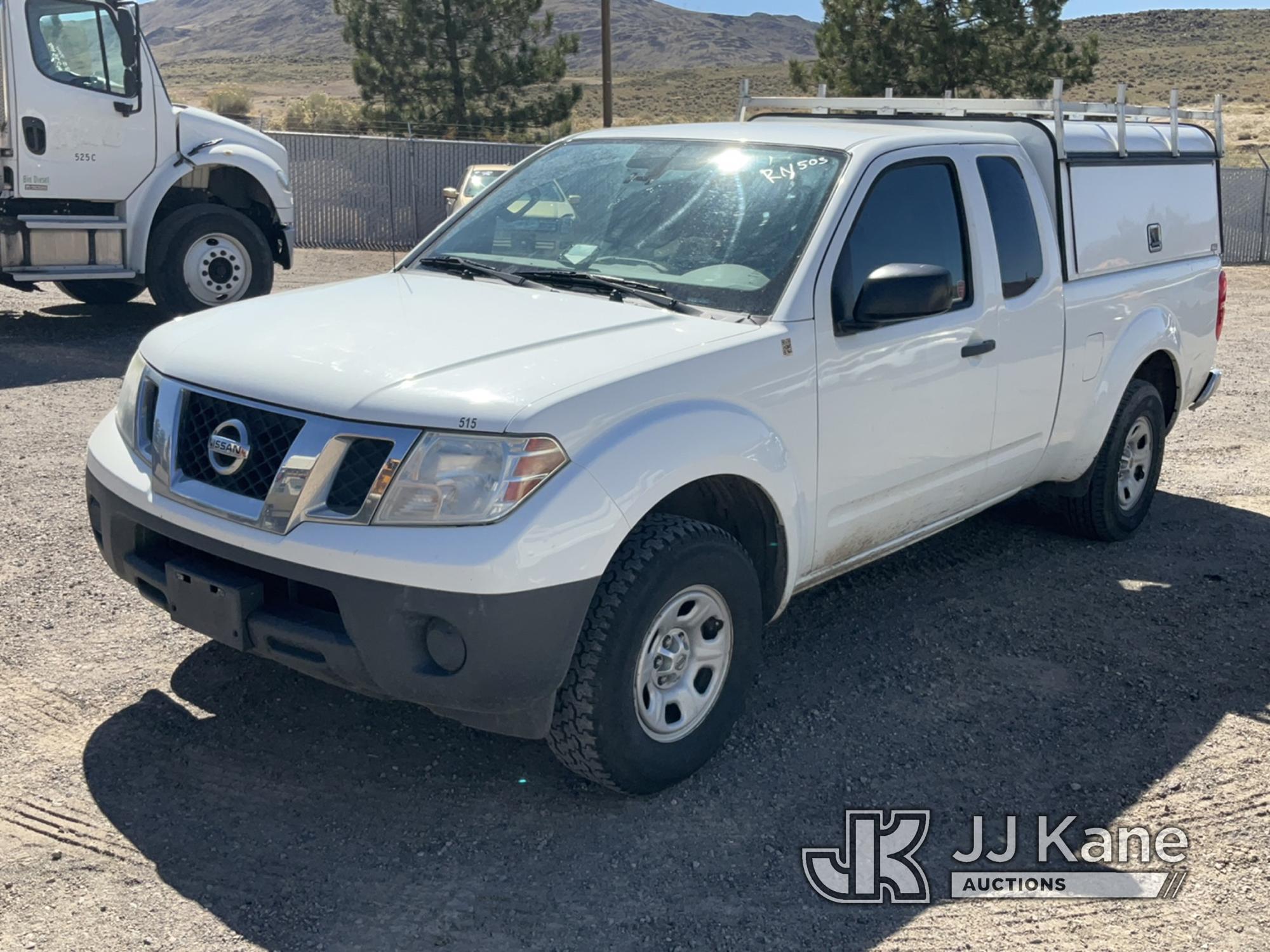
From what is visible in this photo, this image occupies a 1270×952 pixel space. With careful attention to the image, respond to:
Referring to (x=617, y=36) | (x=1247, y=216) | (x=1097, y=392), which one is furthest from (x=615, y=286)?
(x=617, y=36)

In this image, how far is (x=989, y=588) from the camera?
583 cm

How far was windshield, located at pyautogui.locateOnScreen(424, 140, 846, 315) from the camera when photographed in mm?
Result: 4344

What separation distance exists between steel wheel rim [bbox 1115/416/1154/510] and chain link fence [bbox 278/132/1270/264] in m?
16.7

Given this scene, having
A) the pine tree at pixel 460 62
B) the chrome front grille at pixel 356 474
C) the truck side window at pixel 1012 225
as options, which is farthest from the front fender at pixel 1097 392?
the pine tree at pixel 460 62

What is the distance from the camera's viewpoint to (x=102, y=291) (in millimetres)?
12672

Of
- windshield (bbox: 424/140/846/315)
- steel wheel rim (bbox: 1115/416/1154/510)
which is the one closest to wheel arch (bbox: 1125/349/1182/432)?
steel wheel rim (bbox: 1115/416/1154/510)

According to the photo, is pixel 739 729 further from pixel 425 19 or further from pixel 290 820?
pixel 425 19

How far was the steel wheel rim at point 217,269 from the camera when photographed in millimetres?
11922

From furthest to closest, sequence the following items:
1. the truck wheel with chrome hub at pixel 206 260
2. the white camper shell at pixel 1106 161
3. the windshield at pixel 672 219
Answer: the truck wheel with chrome hub at pixel 206 260 → the white camper shell at pixel 1106 161 → the windshield at pixel 672 219

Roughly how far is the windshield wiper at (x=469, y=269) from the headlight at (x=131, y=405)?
3.72 feet

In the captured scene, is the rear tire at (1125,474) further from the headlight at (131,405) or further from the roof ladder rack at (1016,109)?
the headlight at (131,405)

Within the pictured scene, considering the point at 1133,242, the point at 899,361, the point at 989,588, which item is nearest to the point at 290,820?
the point at 899,361

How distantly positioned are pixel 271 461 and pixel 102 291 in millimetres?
10126

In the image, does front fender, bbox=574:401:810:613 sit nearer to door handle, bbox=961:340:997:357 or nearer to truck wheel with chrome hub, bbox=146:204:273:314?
door handle, bbox=961:340:997:357
